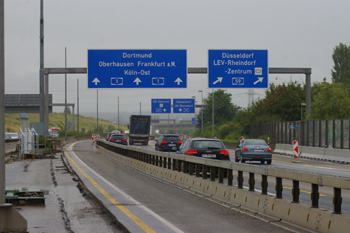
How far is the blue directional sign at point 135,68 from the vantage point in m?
36.7

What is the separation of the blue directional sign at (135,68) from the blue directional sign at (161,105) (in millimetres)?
44812

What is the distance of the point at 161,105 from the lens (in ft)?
271

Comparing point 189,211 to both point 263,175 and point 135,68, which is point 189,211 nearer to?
point 263,175

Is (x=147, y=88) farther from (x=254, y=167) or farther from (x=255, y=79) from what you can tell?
(x=254, y=167)

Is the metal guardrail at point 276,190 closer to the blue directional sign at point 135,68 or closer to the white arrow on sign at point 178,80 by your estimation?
the blue directional sign at point 135,68

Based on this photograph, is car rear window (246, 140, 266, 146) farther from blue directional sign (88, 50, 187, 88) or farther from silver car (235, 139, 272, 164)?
blue directional sign (88, 50, 187, 88)

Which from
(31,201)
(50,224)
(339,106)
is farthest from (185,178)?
(339,106)

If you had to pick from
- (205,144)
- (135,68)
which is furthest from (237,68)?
(205,144)

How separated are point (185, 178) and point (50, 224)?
26.5ft

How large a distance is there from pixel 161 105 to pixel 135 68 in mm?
45745

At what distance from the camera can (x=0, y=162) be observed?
9141 mm

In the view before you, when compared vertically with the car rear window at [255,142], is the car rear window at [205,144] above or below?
above

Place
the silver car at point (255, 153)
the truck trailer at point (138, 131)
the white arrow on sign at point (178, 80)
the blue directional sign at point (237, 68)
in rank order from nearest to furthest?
1. the silver car at point (255, 153)
2. the blue directional sign at point (237, 68)
3. the white arrow on sign at point (178, 80)
4. the truck trailer at point (138, 131)

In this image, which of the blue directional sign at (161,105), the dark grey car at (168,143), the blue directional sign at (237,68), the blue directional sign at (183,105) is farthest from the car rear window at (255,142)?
the blue directional sign at (161,105)
